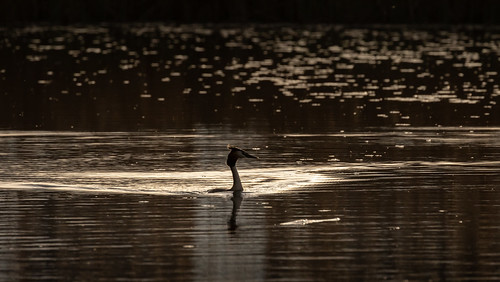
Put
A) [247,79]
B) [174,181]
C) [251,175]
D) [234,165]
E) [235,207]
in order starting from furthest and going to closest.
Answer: [247,79], [251,175], [174,181], [234,165], [235,207]

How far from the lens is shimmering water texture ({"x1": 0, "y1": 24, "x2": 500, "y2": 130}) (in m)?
36.2

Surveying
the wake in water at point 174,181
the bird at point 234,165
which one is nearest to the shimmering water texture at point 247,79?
the wake in water at point 174,181

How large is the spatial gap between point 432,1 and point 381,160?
66.5 meters

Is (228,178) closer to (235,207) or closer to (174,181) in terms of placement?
(174,181)

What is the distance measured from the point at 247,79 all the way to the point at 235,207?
29503 millimetres

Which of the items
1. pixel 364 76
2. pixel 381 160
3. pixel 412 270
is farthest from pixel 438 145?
pixel 364 76

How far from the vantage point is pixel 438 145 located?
29719mm

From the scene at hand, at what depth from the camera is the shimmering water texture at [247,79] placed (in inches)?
1427

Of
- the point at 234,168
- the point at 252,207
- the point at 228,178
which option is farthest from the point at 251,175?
the point at 252,207

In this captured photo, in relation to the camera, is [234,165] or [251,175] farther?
[251,175]

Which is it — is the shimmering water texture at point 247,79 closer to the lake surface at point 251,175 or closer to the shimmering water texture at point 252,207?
the lake surface at point 251,175

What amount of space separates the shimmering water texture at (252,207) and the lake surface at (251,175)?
35 millimetres

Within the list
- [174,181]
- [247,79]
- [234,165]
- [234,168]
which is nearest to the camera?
[234,168]

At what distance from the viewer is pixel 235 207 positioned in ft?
71.1
